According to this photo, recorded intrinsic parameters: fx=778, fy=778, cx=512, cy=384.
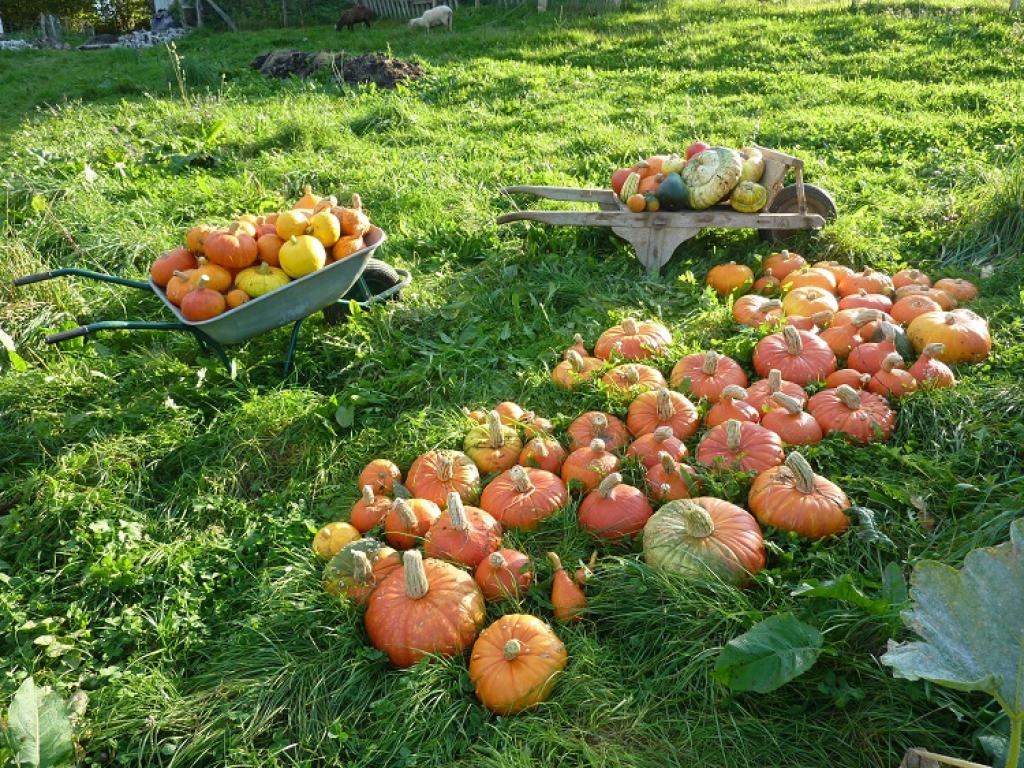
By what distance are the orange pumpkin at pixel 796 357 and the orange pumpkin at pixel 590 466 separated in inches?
→ 42.6

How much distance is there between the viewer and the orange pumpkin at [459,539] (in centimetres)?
291

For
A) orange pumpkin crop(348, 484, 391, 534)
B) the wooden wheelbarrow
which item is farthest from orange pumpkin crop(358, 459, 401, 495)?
the wooden wheelbarrow

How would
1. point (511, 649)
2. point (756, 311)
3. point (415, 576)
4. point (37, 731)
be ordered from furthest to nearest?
point (756, 311) < point (415, 576) < point (511, 649) < point (37, 731)

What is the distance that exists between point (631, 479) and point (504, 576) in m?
0.77

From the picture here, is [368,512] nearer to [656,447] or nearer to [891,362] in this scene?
[656,447]

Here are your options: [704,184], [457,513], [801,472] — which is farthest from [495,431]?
[704,184]

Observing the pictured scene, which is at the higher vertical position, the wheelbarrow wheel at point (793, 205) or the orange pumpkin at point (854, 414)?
the wheelbarrow wheel at point (793, 205)

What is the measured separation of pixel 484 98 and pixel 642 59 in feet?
9.07

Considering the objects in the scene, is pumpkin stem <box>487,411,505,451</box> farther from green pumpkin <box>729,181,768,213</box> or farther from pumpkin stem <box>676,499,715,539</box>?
green pumpkin <box>729,181,768,213</box>

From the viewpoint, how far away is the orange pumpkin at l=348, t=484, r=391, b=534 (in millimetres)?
3205

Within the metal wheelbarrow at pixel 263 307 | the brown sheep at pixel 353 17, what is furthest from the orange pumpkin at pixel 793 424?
the brown sheep at pixel 353 17

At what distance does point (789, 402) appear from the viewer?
10.9 ft

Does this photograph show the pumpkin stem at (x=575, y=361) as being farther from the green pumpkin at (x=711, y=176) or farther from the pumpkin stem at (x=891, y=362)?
the green pumpkin at (x=711, y=176)

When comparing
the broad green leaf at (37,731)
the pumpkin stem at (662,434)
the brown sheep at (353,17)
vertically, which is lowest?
the broad green leaf at (37,731)
